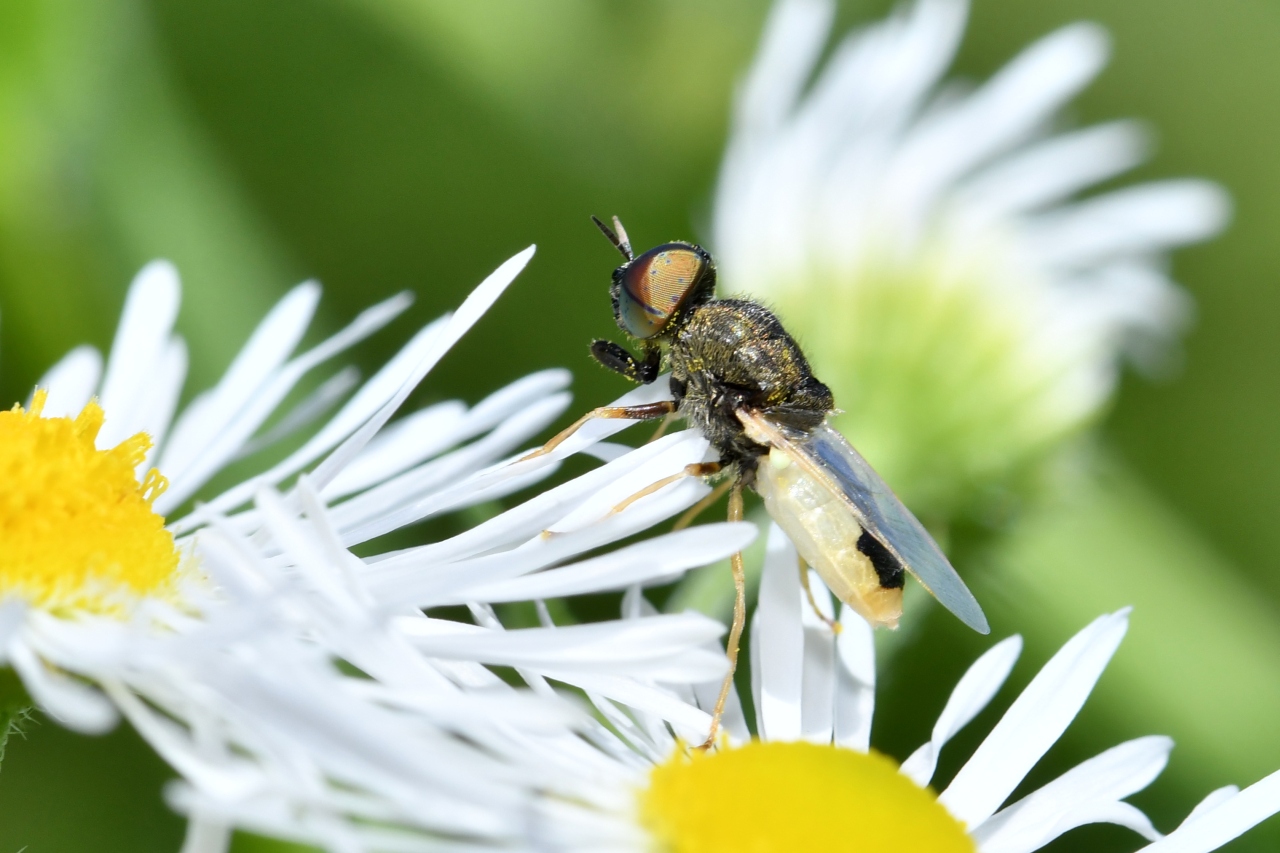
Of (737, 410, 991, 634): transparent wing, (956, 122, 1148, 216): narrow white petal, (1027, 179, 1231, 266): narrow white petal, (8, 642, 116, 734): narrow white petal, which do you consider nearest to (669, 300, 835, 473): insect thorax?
(737, 410, 991, 634): transparent wing

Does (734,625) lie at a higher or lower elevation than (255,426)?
lower

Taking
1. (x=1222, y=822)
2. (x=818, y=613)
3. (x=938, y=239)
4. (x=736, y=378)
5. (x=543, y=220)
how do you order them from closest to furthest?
(x=1222, y=822), (x=818, y=613), (x=736, y=378), (x=938, y=239), (x=543, y=220)

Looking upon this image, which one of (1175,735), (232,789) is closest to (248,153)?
(1175,735)

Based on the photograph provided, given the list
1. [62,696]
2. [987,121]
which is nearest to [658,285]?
[62,696]

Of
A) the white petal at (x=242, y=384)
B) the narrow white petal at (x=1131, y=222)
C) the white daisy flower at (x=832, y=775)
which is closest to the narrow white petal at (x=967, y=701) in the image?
the white daisy flower at (x=832, y=775)

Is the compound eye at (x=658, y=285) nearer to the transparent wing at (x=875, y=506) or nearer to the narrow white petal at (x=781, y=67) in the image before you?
the transparent wing at (x=875, y=506)

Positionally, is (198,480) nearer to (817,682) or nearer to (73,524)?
(73,524)
